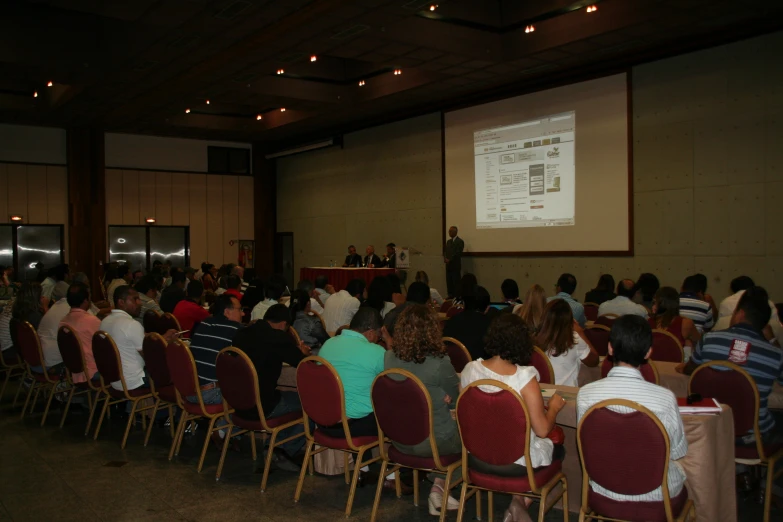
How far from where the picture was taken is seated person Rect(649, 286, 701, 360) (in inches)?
209

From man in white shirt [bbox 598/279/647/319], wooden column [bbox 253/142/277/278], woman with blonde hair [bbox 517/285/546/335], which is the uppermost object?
wooden column [bbox 253/142/277/278]

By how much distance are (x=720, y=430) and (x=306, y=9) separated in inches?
302

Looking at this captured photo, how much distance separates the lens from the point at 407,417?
3475 millimetres

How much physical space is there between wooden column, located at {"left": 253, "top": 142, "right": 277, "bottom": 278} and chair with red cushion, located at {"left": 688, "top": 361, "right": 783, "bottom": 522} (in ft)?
55.8

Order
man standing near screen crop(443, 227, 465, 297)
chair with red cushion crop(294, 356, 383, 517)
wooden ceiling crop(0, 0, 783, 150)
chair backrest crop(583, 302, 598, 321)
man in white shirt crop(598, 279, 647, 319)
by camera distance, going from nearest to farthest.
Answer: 1. chair with red cushion crop(294, 356, 383, 517)
2. man in white shirt crop(598, 279, 647, 319)
3. chair backrest crop(583, 302, 598, 321)
4. wooden ceiling crop(0, 0, 783, 150)
5. man standing near screen crop(443, 227, 465, 297)

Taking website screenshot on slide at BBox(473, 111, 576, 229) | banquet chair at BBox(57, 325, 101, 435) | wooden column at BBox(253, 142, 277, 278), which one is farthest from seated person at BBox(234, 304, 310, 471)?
wooden column at BBox(253, 142, 277, 278)

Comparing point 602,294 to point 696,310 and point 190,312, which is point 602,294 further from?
point 190,312

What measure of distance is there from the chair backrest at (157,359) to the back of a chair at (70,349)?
0.86 metres

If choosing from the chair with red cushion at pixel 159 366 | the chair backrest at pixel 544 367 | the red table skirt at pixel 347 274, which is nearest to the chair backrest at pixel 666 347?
the chair backrest at pixel 544 367

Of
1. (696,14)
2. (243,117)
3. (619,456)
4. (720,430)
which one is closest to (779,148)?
(696,14)

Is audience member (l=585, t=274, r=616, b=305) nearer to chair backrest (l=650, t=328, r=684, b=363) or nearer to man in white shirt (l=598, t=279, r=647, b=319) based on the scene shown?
man in white shirt (l=598, t=279, r=647, b=319)

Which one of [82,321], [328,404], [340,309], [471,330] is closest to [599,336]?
[471,330]

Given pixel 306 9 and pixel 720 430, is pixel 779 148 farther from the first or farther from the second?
pixel 720 430

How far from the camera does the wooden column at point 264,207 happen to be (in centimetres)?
1970
